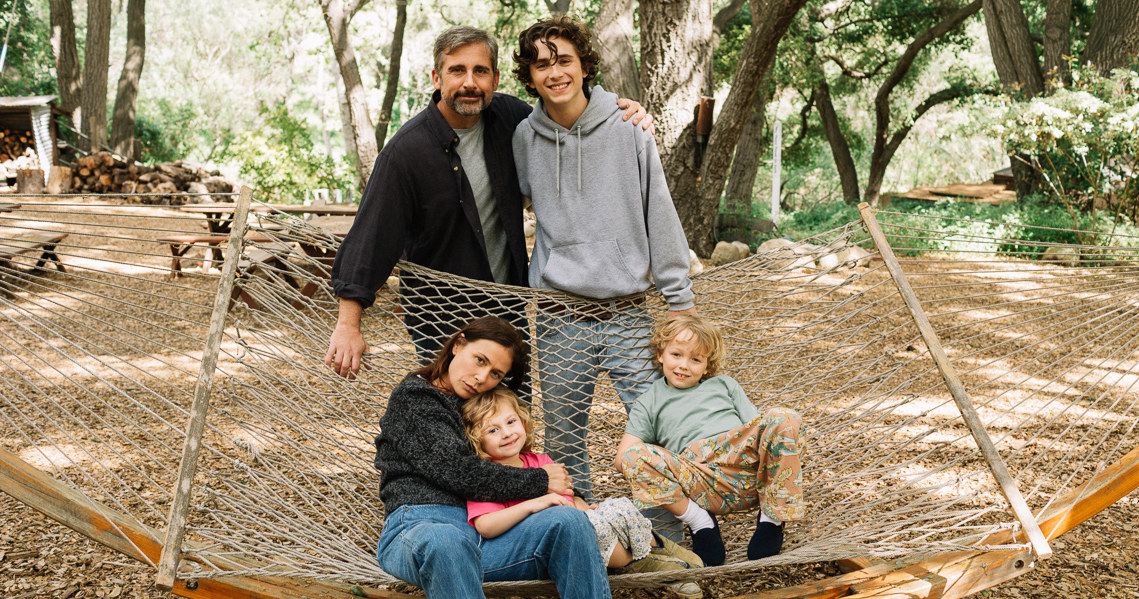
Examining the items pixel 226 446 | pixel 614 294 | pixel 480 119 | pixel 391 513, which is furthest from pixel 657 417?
pixel 226 446

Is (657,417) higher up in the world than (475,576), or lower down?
higher up

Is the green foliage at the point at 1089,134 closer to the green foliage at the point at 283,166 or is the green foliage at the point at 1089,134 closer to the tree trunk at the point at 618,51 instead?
the tree trunk at the point at 618,51

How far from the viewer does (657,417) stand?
2023mm

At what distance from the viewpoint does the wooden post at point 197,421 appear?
5.14ft

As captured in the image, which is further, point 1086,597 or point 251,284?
point 251,284

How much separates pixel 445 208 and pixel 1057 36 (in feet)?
24.1

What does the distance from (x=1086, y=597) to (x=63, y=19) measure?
1173 cm

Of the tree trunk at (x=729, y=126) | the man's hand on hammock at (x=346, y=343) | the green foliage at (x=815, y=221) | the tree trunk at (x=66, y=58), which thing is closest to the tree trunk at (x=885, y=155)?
the green foliage at (x=815, y=221)

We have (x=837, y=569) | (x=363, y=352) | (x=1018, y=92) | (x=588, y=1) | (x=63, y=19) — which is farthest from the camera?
(x=588, y=1)

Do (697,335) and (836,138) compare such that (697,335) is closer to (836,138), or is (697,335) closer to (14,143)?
(14,143)

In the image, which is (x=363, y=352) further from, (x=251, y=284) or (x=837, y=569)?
(x=837, y=569)

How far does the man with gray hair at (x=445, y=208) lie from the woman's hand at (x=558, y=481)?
45cm

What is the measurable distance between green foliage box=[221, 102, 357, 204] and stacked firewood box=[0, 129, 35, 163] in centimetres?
233

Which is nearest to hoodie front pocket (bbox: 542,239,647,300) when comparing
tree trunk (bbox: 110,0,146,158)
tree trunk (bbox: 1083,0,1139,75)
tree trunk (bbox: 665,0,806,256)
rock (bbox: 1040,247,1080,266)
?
rock (bbox: 1040,247,1080,266)
